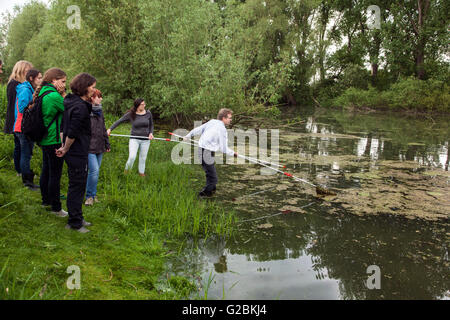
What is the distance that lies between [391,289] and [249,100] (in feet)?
34.4

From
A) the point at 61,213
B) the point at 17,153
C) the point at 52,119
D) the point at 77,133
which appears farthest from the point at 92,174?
the point at 17,153

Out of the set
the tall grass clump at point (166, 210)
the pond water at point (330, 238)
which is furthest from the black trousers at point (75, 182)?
the pond water at point (330, 238)

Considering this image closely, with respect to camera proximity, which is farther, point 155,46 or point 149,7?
point 155,46

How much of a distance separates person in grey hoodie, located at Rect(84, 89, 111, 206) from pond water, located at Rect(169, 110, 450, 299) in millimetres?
1805

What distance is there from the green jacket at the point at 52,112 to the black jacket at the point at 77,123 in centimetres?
10

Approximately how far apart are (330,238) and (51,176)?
3646 mm

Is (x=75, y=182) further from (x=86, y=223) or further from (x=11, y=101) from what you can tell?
(x=11, y=101)

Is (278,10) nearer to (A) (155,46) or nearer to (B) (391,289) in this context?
(A) (155,46)

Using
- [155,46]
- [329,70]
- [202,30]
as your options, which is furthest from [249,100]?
[329,70]

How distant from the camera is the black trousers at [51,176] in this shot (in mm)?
4062

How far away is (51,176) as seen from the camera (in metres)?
4.16

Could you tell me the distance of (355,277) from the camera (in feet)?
12.1
